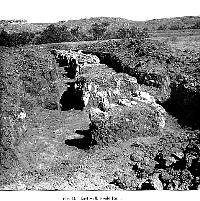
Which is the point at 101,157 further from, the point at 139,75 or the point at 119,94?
the point at 139,75

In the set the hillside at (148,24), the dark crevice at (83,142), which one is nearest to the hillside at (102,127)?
the dark crevice at (83,142)

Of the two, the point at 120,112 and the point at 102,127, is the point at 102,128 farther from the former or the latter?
the point at 120,112

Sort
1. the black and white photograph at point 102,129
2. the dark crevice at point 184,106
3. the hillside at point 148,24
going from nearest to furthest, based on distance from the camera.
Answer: the black and white photograph at point 102,129 < the dark crevice at point 184,106 < the hillside at point 148,24

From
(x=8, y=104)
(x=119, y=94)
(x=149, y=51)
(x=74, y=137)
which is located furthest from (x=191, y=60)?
(x=8, y=104)

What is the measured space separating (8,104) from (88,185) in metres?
4.85

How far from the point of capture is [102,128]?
13086 mm

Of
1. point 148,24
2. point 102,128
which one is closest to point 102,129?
point 102,128

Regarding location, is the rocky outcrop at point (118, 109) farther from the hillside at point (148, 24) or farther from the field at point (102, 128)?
the hillside at point (148, 24)

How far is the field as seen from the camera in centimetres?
1082

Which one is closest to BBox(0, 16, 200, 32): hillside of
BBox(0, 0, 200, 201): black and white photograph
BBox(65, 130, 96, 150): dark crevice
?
BBox(0, 0, 200, 201): black and white photograph

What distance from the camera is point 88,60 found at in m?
25.2

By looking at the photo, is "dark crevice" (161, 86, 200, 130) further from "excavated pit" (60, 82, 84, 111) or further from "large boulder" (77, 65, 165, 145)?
"excavated pit" (60, 82, 84, 111)

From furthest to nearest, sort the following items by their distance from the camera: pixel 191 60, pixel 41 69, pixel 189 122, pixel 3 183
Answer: pixel 191 60 → pixel 41 69 → pixel 189 122 → pixel 3 183

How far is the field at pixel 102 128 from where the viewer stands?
35.5ft
